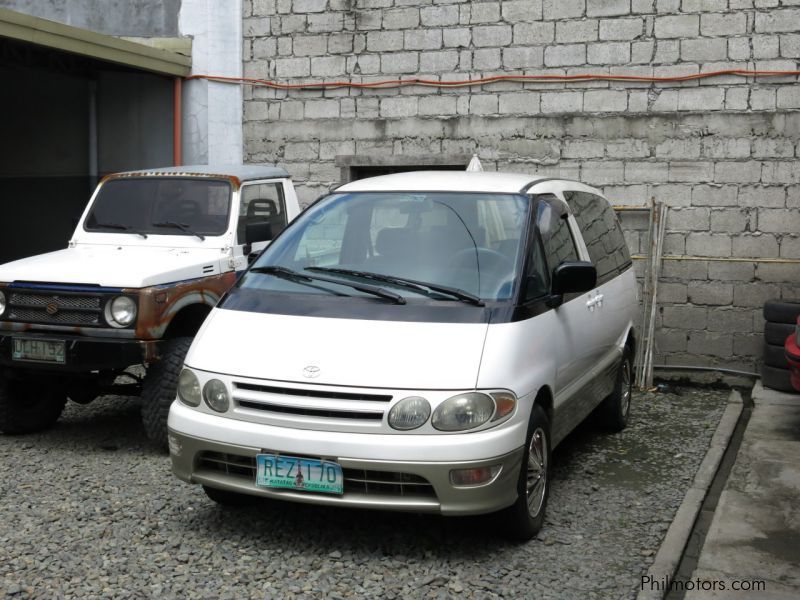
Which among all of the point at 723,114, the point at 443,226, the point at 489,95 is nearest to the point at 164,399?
the point at 443,226

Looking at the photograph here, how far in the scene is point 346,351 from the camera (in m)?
4.64

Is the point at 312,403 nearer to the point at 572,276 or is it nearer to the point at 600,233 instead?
the point at 572,276

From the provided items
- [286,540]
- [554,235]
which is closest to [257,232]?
[554,235]

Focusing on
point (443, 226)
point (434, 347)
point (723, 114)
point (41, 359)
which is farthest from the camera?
point (723, 114)

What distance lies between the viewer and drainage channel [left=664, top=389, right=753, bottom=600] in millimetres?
4691

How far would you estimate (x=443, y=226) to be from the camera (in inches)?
216

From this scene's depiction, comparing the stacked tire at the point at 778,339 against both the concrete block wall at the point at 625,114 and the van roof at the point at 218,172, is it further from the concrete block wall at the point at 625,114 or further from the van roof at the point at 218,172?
the van roof at the point at 218,172

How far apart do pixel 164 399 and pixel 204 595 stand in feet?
7.51

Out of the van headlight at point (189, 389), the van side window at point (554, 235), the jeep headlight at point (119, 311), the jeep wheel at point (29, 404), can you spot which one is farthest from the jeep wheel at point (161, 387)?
the van side window at point (554, 235)

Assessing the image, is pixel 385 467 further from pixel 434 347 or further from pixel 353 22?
pixel 353 22

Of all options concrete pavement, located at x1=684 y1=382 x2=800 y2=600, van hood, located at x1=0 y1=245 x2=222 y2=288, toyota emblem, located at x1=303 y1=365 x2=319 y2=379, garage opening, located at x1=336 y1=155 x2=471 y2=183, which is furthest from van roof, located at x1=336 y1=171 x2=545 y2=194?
garage opening, located at x1=336 y1=155 x2=471 y2=183

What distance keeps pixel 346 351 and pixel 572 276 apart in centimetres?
139

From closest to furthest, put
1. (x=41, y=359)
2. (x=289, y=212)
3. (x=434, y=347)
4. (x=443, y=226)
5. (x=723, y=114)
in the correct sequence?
(x=434, y=347)
(x=443, y=226)
(x=41, y=359)
(x=289, y=212)
(x=723, y=114)

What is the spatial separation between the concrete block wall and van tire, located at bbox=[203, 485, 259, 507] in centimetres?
572
